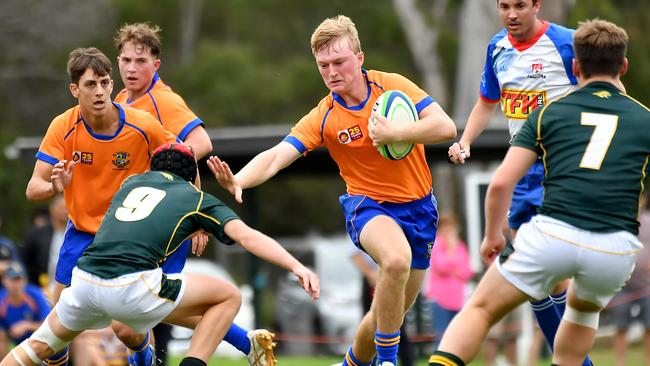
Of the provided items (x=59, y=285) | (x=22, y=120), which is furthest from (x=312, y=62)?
(x=59, y=285)

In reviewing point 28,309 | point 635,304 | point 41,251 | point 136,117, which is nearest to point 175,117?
point 136,117

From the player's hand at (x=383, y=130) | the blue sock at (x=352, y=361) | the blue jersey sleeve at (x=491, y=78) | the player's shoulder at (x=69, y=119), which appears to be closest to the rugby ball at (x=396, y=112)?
the player's hand at (x=383, y=130)

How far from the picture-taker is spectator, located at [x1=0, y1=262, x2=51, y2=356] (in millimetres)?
12400

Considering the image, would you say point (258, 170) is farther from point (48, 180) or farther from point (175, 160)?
point (48, 180)

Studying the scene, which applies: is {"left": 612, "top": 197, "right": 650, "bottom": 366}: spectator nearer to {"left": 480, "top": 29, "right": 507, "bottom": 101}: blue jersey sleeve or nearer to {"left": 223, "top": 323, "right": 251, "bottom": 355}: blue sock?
{"left": 480, "top": 29, "right": 507, "bottom": 101}: blue jersey sleeve

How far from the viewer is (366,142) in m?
8.13

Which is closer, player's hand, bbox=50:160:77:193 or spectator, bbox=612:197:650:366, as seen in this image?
player's hand, bbox=50:160:77:193

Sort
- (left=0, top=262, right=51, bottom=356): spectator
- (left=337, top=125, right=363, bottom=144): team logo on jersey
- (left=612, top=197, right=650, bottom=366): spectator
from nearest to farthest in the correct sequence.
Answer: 1. (left=337, top=125, right=363, bottom=144): team logo on jersey
2. (left=0, top=262, right=51, bottom=356): spectator
3. (left=612, top=197, right=650, bottom=366): spectator

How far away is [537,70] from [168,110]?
9.18 feet

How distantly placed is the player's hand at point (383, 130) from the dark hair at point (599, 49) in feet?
4.96

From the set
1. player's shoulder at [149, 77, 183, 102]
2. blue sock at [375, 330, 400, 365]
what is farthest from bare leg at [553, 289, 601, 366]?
player's shoulder at [149, 77, 183, 102]

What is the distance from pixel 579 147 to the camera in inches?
250

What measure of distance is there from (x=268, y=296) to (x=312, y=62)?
1066cm

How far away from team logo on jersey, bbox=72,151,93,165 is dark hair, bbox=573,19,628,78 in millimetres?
3638
